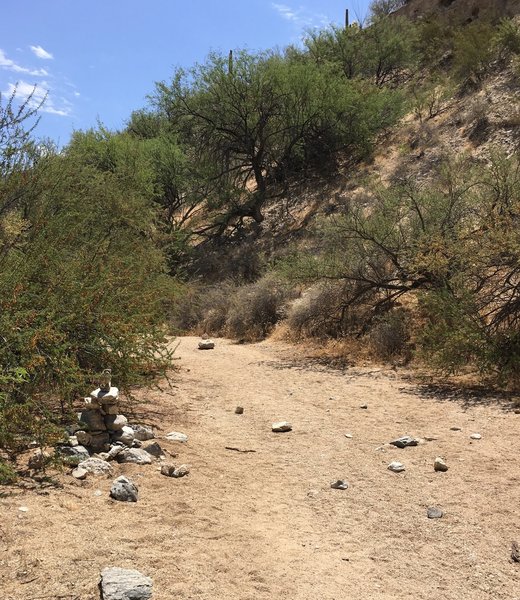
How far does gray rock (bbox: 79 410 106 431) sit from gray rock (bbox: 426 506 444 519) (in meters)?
3.37

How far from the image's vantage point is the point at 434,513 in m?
5.03

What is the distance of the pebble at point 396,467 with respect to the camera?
6126 millimetres

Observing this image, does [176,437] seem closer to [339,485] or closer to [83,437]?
[83,437]

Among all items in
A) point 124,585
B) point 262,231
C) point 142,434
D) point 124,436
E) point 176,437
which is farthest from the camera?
point 262,231

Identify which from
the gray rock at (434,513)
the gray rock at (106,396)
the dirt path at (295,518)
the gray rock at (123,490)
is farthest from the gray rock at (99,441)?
the gray rock at (434,513)

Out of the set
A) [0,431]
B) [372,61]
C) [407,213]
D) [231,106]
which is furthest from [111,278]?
[372,61]

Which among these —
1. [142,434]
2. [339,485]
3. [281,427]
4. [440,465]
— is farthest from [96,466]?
[440,465]

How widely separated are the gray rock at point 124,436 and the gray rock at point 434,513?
3.12 m

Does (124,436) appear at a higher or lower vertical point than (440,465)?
higher

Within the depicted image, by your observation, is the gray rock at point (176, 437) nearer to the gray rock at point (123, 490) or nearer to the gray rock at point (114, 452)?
the gray rock at point (114, 452)

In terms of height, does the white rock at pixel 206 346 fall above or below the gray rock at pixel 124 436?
below

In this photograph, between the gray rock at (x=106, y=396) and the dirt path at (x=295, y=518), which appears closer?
the dirt path at (x=295, y=518)

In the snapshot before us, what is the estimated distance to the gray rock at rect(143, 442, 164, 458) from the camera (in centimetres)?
617

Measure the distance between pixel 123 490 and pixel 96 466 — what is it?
675mm
